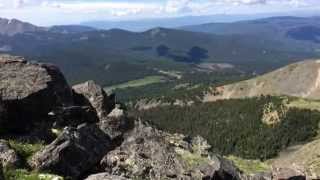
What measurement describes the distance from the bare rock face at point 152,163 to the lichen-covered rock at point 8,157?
8288 millimetres

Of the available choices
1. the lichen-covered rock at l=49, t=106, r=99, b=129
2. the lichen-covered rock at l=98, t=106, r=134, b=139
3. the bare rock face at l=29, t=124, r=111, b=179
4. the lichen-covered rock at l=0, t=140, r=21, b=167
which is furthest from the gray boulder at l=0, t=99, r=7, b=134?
the lichen-covered rock at l=98, t=106, r=134, b=139

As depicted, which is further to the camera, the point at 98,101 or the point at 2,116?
the point at 98,101

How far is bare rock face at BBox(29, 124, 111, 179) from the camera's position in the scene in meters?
39.6

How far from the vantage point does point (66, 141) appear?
41.7 metres

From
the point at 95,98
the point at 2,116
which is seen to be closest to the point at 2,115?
the point at 2,116

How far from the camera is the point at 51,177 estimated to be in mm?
34562

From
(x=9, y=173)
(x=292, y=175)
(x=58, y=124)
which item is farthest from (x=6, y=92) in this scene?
(x=292, y=175)

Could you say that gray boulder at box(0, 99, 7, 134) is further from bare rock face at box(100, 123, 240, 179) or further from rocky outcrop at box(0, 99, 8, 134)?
bare rock face at box(100, 123, 240, 179)

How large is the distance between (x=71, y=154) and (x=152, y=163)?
856 cm

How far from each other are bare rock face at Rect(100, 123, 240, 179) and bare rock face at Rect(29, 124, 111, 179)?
1.55m

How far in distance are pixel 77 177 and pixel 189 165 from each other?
14.2 m

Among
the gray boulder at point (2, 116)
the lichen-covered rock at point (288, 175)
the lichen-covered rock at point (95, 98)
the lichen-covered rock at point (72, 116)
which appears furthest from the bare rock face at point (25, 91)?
the lichen-covered rock at point (288, 175)

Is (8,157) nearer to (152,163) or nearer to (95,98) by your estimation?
(152,163)

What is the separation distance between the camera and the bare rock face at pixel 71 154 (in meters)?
39.6
